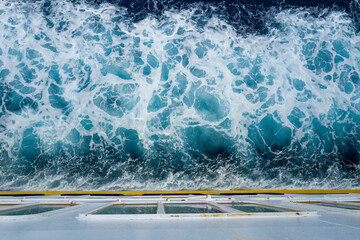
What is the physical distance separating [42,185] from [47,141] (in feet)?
3.30

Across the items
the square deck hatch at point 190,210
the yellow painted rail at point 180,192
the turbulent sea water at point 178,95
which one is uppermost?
the turbulent sea water at point 178,95

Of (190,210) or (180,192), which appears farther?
(180,192)

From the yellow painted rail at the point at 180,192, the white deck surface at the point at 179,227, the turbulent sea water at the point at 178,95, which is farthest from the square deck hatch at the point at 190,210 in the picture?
the turbulent sea water at the point at 178,95

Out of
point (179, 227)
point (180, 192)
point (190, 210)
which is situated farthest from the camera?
point (180, 192)

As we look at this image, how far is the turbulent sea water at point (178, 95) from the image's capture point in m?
5.44

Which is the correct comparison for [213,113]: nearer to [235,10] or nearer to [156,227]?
[235,10]

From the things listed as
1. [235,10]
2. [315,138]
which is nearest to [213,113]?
[315,138]

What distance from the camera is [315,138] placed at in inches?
230

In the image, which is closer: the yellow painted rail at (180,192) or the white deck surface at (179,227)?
the white deck surface at (179,227)

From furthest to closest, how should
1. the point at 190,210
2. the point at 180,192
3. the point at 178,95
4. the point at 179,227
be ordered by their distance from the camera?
1. the point at 178,95
2. the point at 180,192
3. the point at 190,210
4. the point at 179,227

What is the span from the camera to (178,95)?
5875mm

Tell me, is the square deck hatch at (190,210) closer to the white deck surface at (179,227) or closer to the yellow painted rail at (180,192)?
the white deck surface at (179,227)

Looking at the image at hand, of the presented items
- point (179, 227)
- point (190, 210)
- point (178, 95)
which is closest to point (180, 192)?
point (178, 95)

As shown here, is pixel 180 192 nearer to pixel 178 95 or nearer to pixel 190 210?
pixel 178 95
